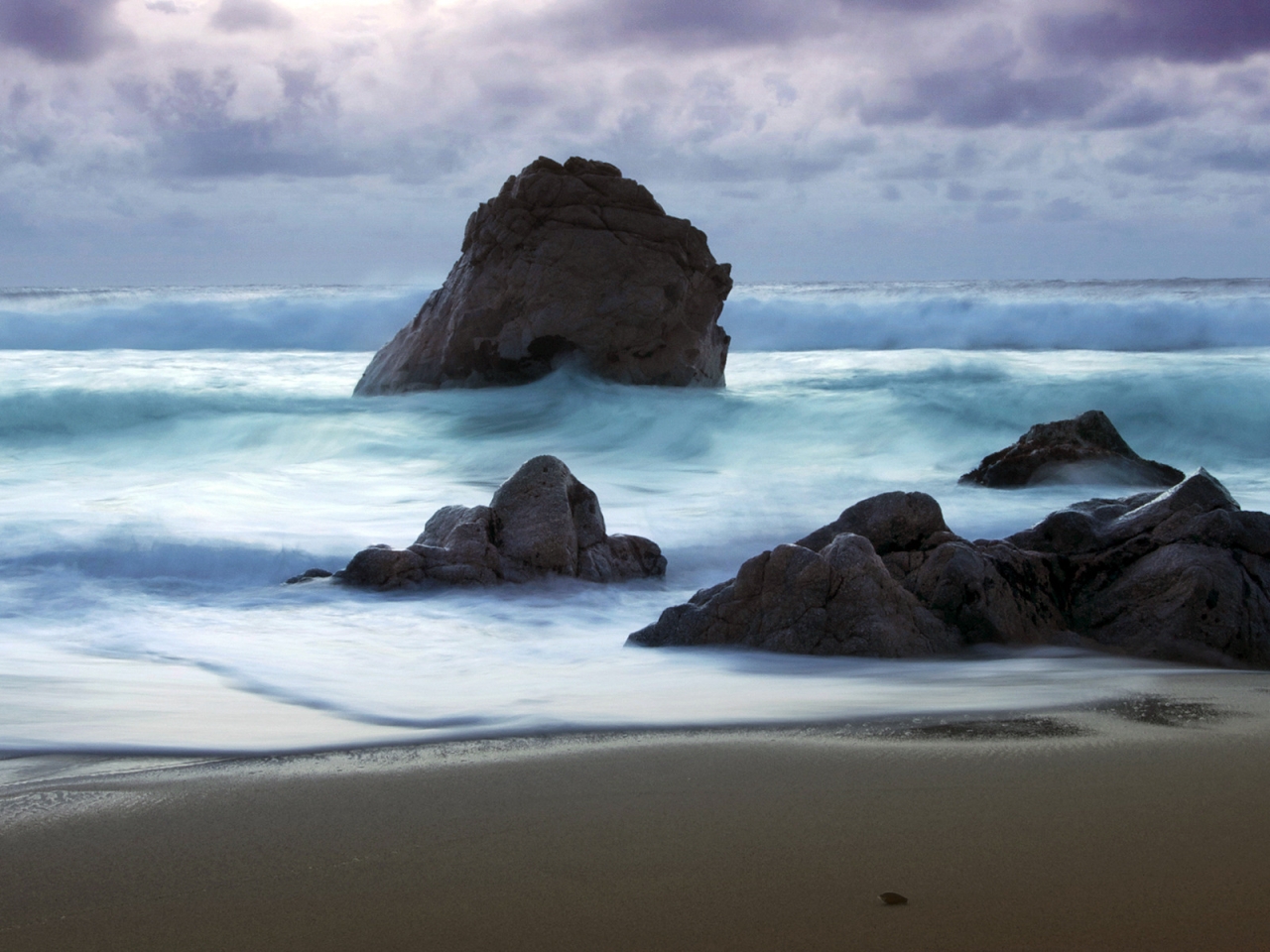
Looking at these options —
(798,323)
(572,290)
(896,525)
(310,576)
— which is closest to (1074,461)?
(896,525)

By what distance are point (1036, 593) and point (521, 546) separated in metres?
2.66

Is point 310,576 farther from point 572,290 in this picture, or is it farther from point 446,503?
point 572,290

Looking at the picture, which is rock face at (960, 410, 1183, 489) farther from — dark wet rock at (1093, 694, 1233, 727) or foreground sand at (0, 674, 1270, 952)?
foreground sand at (0, 674, 1270, 952)

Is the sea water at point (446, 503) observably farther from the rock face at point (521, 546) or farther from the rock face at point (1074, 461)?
the rock face at point (1074, 461)

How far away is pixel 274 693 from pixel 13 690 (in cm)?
79

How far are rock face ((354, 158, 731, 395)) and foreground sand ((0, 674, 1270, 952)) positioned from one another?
11.4 meters

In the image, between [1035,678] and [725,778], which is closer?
[725,778]

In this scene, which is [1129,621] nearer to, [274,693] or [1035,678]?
[1035,678]

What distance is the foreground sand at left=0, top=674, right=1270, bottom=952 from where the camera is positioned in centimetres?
→ 197

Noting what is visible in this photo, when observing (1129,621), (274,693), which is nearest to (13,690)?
(274,693)

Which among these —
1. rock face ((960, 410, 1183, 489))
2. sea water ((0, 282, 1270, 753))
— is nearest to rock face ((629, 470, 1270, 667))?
sea water ((0, 282, 1270, 753))

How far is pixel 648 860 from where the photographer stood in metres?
2.24

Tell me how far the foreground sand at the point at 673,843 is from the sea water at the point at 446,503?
1.19ft

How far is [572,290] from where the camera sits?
1412cm
